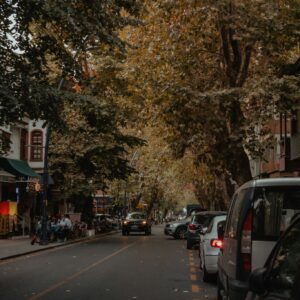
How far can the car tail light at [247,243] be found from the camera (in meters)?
7.12

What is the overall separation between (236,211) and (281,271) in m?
3.62

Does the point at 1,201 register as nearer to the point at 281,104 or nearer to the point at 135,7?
the point at 281,104

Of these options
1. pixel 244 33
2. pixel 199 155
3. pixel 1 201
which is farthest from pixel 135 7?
pixel 1 201

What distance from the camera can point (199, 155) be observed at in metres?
24.2

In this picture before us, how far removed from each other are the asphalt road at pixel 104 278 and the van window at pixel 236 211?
3176 mm

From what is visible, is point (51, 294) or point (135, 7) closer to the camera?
point (51, 294)

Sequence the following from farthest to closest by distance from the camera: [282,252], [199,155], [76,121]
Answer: [76,121]
[199,155]
[282,252]

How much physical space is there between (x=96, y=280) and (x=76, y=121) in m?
20.4

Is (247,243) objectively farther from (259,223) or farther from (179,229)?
(179,229)

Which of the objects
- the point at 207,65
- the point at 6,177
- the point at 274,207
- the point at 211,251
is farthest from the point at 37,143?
the point at 274,207

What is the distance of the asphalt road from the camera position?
11.7m

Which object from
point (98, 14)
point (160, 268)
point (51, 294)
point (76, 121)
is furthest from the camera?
point (76, 121)

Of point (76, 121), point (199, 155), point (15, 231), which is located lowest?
point (15, 231)

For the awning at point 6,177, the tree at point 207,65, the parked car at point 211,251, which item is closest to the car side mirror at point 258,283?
the parked car at point 211,251
